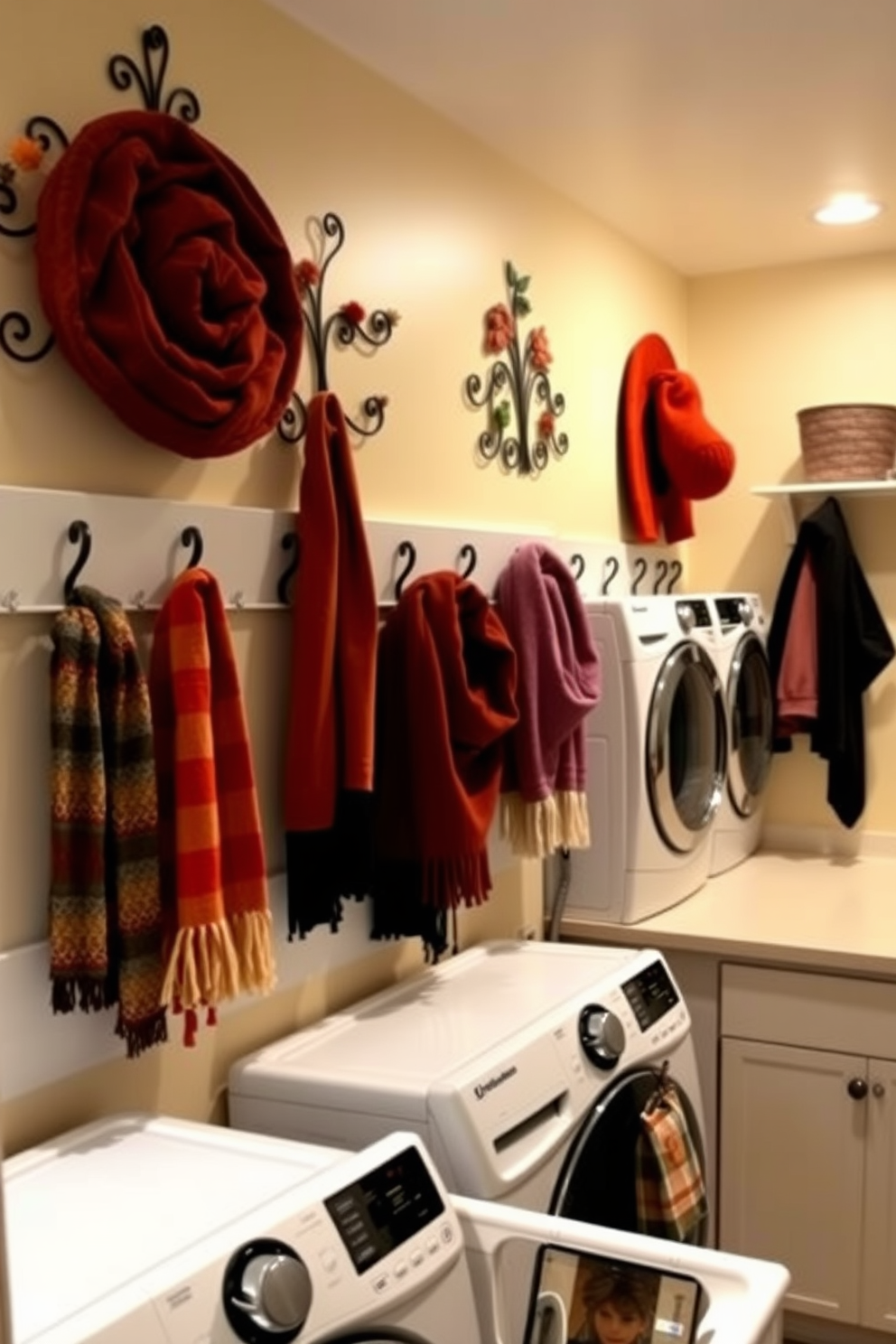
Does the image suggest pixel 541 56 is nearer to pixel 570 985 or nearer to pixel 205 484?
pixel 205 484

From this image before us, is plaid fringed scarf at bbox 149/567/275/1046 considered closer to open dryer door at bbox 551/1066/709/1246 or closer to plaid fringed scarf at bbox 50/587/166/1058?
plaid fringed scarf at bbox 50/587/166/1058

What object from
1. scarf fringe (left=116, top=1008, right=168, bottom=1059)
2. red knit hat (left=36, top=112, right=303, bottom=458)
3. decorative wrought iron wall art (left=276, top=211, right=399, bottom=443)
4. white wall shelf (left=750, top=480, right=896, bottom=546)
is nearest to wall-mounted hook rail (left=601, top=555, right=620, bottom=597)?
white wall shelf (left=750, top=480, right=896, bottom=546)

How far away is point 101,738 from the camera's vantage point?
1.54 metres

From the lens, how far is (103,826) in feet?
5.06

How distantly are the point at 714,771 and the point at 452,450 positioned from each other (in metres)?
1.08

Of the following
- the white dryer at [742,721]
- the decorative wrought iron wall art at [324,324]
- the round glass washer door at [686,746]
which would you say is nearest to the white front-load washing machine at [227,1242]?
the decorative wrought iron wall art at [324,324]

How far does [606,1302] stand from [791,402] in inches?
106

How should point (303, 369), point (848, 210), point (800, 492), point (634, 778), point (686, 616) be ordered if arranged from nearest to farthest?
point (303, 369), point (634, 778), point (686, 616), point (848, 210), point (800, 492)

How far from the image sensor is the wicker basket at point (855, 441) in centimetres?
331

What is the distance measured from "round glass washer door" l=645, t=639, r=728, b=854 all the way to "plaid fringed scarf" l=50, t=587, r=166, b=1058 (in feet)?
4.45

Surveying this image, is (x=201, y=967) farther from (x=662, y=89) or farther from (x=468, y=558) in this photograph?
(x=662, y=89)

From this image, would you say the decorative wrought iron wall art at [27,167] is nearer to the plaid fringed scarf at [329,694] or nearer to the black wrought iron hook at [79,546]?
the black wrought iron hook at [79,546]

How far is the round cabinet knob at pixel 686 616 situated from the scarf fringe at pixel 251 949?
1474 millimetres

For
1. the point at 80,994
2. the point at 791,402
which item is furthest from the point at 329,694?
the point at 791,402
